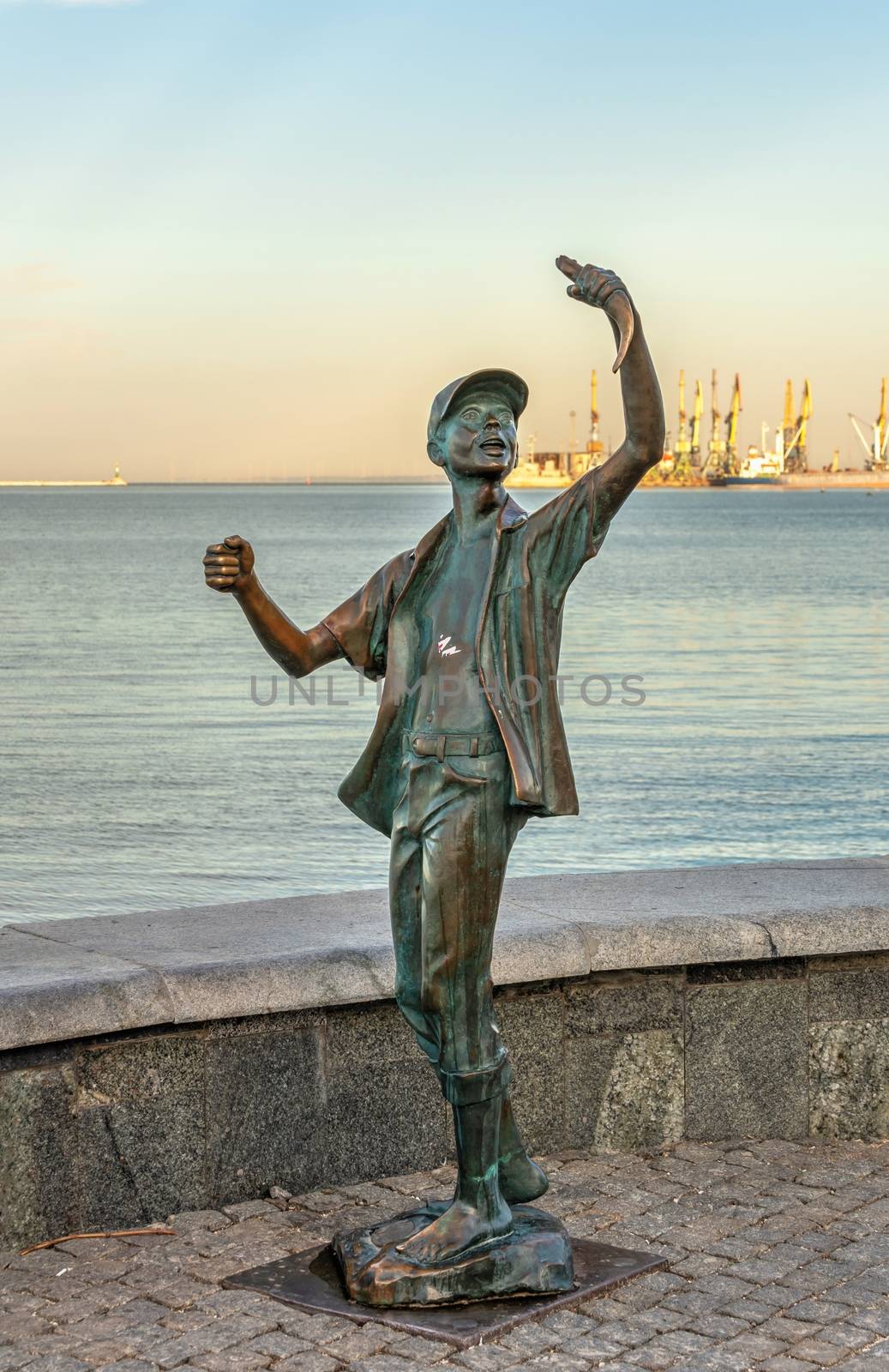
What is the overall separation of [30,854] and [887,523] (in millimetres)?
111048

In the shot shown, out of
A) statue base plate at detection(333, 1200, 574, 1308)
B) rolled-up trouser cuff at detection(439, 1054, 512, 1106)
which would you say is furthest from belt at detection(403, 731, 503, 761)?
statue base plate at detection(333, 1200, 574, 1308)

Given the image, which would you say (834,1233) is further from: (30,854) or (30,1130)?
(30,854)

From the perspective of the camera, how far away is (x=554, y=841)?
16.4m

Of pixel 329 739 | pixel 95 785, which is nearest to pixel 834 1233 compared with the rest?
pixel 95 785

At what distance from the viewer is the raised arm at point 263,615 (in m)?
4.25

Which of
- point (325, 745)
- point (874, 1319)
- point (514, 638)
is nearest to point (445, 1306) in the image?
point (874, 1319)

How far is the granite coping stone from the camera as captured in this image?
4.66m

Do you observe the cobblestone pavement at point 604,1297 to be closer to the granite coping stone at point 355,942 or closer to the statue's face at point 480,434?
the granite coping stone at point 355,942

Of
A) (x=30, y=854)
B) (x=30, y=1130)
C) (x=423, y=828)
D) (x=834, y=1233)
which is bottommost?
(x=30, y=854)

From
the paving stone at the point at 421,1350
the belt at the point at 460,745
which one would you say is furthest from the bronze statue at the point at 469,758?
the paving stone at the point at 421,1350

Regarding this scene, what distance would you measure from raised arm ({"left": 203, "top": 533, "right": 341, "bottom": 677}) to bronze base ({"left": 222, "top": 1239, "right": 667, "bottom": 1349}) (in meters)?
1.42

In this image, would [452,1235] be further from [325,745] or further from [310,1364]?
[325,745]

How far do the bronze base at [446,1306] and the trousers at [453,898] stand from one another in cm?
47

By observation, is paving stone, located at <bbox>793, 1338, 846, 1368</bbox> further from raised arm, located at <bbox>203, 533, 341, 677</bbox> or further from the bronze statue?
raised arm, located at <bbox>203, 533, 341, 677</bbox>
